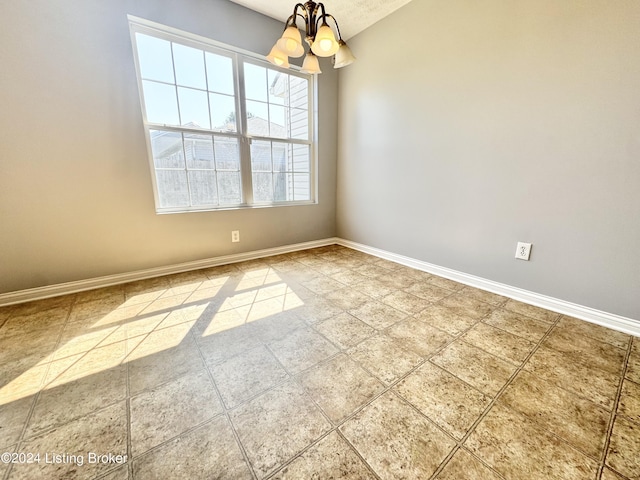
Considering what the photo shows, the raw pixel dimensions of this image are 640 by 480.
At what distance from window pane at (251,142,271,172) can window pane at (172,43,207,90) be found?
2.48 ft

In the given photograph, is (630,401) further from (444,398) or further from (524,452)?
(444,398)

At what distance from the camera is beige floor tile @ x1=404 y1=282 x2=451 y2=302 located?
218cm

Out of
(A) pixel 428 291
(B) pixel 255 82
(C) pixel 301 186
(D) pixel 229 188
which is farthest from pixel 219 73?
(A) pixel 428 291

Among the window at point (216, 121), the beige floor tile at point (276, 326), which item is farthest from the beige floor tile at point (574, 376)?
the window at point (216, 121)

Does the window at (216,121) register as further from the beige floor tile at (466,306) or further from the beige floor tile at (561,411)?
the beige floor tile at (561,411)

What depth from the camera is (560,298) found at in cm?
193

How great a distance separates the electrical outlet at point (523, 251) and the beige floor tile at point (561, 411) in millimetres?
1086

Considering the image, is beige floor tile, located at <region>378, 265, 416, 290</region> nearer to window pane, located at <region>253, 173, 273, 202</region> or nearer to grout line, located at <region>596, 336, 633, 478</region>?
grout line, located at <region>596, 336, 633, 478</region>

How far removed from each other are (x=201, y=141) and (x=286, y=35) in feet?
5.03

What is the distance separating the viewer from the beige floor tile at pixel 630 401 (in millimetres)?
1104

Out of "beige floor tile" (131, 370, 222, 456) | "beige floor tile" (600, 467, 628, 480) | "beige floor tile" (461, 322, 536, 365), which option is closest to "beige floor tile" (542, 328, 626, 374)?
"beige floor tile" (461, 322, 536, 365)

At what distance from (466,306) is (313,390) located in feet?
4.79

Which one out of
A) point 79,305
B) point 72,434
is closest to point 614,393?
point 72,434

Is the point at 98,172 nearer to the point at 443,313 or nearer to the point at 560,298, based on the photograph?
the point at 443,313
